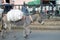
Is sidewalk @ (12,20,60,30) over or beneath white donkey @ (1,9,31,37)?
beneath

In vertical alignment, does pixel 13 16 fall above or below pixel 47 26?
above

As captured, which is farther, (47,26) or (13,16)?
(47,26)

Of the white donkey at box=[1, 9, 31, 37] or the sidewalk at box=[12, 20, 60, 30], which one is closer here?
the white donkey at box=[1, 9, 31, 37]

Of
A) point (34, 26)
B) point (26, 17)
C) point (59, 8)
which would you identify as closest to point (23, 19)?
point (26, 17)

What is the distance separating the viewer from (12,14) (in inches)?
419

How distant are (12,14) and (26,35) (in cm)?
127

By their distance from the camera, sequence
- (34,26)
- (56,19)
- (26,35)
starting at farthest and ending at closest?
1. (56,19)
2. (34,26)
3. (26,35)

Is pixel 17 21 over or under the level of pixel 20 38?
over

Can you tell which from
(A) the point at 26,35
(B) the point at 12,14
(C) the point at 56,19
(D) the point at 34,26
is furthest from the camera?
(C) the point at 56,19

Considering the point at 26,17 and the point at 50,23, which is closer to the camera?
the point at 26,17

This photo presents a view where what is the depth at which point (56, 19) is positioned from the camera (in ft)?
49.2

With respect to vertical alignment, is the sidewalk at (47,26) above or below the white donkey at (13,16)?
below

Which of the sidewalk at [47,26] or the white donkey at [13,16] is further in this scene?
the sidewalk at [47,26]

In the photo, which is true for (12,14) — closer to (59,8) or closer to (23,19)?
(23,19)
